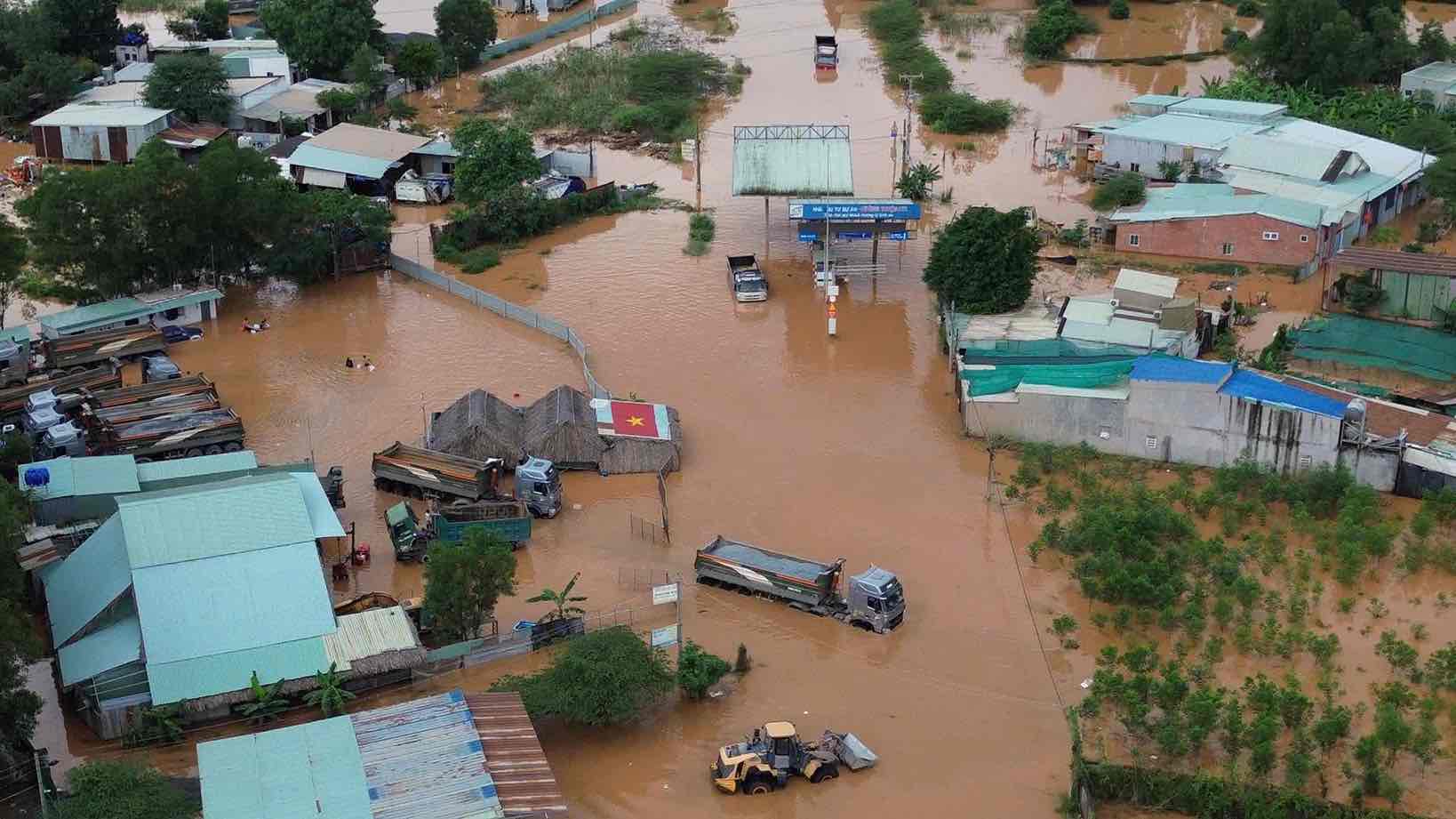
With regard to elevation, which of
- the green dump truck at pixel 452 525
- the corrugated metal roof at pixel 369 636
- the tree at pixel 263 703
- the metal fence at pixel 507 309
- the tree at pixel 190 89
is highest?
the tree at pixel 190 89

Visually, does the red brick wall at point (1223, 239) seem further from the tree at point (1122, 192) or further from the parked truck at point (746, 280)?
the parked truck at point (746, 280)

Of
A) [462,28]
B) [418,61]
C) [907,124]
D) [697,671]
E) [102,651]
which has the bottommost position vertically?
[697,671]

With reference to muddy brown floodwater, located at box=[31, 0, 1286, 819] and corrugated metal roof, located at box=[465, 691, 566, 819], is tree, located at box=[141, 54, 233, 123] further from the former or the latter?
corrugated metal roof, located at box=[465, 691, 566, 819]

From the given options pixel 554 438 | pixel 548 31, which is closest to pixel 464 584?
pixel 554 438

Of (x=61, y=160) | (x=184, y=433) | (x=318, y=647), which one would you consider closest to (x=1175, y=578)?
(x=318, y=647)

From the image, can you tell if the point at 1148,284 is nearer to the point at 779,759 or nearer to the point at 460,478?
the point at 460,478

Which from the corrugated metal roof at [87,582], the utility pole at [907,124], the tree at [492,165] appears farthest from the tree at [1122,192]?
the corrugated metal roof at [87,582]

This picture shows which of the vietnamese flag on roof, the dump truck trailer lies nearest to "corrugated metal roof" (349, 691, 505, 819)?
the dump truck trailer
